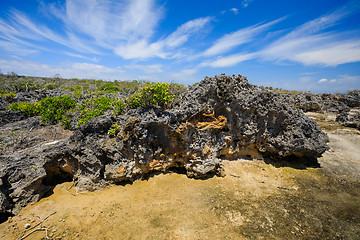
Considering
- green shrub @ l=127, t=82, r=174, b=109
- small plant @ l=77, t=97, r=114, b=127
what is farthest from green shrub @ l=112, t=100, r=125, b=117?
green shrub @ l=127, t=82, r=174, b=109

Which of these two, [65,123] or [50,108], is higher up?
[50,108]

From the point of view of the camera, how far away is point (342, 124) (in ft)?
59.1

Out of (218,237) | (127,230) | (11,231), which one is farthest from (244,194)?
(11,231)

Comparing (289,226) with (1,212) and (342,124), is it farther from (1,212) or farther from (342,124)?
(342,124)

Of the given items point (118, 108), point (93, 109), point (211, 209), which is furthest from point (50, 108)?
point (211, 209)

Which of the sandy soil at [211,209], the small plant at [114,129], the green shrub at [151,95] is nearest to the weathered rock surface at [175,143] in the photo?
the small plant at [114,129]

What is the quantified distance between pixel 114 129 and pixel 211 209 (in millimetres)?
5962

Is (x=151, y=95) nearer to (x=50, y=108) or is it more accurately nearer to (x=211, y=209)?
(x=211, y=209)

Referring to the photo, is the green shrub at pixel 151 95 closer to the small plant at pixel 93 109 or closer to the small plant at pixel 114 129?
the small plant at pixel 114 129

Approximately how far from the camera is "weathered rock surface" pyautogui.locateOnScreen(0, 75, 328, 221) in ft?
22.7

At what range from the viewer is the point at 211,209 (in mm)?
6520

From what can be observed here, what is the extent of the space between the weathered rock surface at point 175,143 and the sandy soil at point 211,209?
74 cm

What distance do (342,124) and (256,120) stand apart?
16.7 metres

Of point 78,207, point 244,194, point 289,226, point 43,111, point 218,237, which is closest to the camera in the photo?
point 218,237
